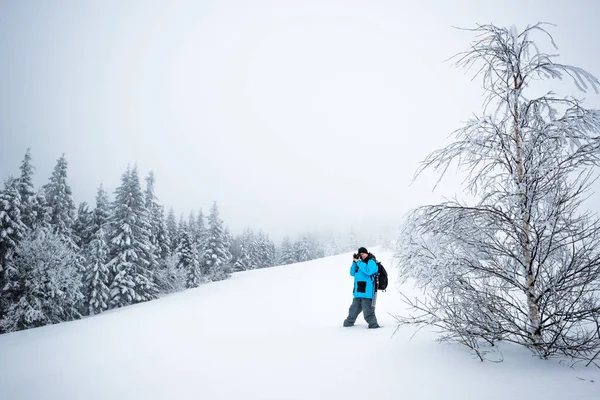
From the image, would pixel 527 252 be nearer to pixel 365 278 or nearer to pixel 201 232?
pixel 365 278

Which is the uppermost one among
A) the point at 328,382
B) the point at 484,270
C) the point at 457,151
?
the point at 457,151

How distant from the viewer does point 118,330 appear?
31.5 feet

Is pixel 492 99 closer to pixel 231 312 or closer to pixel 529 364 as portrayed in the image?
pixel 529 364

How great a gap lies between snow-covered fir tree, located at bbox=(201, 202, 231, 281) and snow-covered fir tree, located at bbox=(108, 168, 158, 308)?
11.3m

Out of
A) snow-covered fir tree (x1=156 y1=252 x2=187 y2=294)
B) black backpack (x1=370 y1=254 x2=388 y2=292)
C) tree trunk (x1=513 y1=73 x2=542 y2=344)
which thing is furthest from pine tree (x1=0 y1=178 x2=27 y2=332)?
→ tree trunk (x1=513 y1=73 x2=542 y2=344)

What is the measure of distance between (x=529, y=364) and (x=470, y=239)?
5.44ft

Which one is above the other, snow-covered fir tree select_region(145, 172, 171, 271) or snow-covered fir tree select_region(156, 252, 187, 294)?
snow-covered fir tree select_region(145, 172, 171, 271)

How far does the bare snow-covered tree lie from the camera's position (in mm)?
3664

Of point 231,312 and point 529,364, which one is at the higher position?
point 529,364

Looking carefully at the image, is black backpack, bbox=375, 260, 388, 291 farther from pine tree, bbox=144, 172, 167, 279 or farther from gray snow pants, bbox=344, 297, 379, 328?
pine tree, bbox=144, 172, 167, 279

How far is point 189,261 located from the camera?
117ft

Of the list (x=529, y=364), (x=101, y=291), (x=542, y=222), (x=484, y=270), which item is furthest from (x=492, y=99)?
(x=101, y=291)

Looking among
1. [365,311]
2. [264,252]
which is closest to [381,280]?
[365,311]

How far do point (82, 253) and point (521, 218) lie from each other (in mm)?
32146
